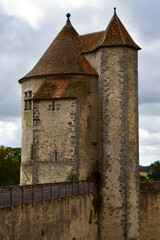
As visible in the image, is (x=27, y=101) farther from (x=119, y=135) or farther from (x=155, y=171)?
(x=155, y=171)

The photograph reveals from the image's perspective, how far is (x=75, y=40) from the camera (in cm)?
3347

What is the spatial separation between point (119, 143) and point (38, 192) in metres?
9.97

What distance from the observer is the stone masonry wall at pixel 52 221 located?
18180 millimetres

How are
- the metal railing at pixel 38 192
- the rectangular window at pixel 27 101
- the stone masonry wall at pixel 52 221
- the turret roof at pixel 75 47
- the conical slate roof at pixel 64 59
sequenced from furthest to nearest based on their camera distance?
the rectangular window at pixel 27 101 < the conical slate roof at pixel 64 59 < the turret roof at pixel 75 47 < the stone masonry wall at pixel 52 221 < the metal railing at pixel 38 192

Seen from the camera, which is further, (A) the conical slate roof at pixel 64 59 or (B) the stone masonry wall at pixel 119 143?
(A) the conical slate roof at pixel 64 59

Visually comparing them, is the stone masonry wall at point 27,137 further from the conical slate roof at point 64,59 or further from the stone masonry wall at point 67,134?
the conical slate roof at point 64,59

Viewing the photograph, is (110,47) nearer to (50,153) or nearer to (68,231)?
(50,153)

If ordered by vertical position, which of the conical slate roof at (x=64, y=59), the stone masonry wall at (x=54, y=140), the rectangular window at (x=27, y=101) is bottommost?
the stone masonry wall at (x=54, y=140)

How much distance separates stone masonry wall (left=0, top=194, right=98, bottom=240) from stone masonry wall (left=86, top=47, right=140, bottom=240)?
58.6 inches

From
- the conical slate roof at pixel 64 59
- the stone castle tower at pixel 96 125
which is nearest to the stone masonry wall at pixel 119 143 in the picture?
the stone castle tower at pixel 96 125

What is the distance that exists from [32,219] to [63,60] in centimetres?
1450

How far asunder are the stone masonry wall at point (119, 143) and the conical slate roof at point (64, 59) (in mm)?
1460

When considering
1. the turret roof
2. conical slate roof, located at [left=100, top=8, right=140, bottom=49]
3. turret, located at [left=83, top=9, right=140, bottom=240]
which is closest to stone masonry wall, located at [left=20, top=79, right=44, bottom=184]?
the turret roof

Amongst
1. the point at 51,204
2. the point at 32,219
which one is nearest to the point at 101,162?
the point at 51,204
